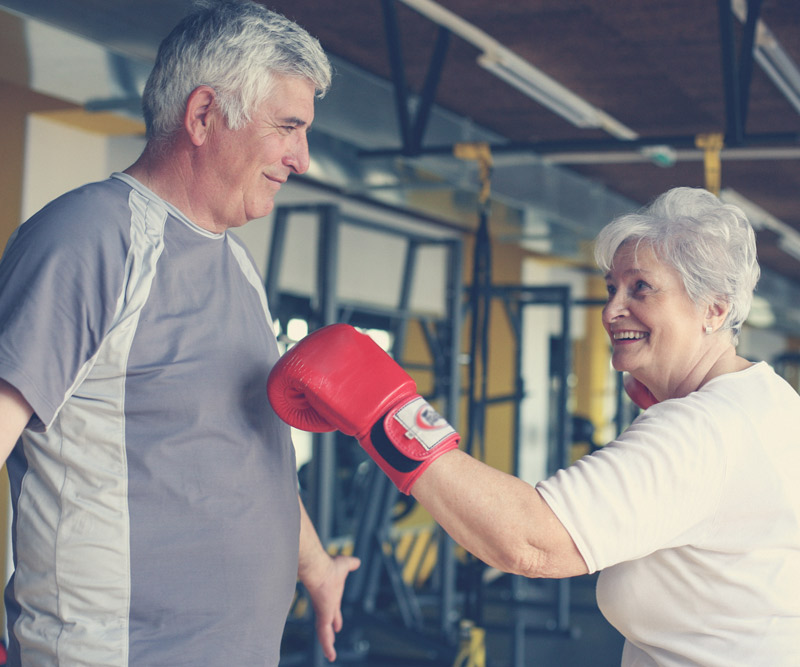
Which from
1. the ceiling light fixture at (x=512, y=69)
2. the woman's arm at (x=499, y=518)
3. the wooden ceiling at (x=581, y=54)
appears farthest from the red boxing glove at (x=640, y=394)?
the ceiling light fixture at (x=512, y=69)

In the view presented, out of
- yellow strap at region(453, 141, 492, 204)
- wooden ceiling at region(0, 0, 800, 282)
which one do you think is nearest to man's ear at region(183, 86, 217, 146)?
wooden ceiling at region(0, 0, 800, 282)

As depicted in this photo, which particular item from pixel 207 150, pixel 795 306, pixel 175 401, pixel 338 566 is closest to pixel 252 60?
pixel 207 150

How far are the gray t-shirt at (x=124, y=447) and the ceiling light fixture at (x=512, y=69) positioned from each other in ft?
5.48

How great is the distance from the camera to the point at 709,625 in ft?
4.22

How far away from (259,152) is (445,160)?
2979 millimetres

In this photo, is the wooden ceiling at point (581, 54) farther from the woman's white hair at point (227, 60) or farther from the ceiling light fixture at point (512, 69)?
the woman's white hair at point (227, 60)

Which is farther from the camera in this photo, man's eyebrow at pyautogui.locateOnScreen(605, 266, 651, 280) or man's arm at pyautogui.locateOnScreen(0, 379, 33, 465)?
man's eyebrow at pyautogui.locateOnScreen(605, 266, 651, 280)

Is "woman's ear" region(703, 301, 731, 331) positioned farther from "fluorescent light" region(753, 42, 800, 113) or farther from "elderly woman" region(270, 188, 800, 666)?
"fluorescent light" region(753, 42, 800, 113)

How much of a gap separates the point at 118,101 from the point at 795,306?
9513mm

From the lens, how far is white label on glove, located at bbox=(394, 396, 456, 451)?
4.02 feet

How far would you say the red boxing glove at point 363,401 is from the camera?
4.03 ft

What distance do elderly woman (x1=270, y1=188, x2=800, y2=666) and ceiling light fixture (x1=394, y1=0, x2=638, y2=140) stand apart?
1521 millimetres

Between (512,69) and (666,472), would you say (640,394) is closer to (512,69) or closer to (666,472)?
(666,472)

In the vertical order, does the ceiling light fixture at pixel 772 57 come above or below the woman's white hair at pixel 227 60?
above
